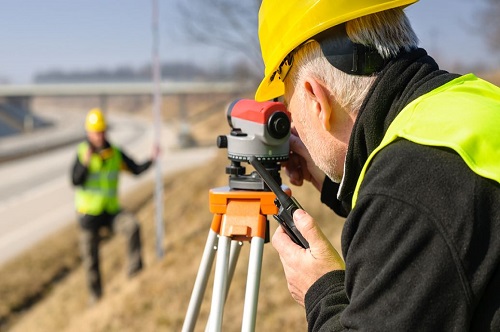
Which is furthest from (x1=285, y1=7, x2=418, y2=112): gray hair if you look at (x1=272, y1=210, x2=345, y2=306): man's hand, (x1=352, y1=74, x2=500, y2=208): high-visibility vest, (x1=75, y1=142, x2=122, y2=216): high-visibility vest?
(x1=75, y1=142, x2=122, y2=216): high-visibility vest

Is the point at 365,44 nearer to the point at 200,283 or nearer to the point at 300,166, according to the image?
the point at 300,166

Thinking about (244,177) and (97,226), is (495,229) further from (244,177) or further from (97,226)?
(97,226)

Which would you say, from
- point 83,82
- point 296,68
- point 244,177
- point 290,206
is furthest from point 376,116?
point 83,82

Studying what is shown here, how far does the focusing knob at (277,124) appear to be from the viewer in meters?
2.01

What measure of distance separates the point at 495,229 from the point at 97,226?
21.9ft

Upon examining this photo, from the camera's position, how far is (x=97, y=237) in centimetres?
743

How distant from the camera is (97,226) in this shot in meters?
7.40

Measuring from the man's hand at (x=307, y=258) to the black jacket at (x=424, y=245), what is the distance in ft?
0.74

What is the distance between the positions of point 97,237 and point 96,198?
458mm

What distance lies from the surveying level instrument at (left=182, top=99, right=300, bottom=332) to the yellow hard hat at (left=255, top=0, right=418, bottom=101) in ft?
1.15

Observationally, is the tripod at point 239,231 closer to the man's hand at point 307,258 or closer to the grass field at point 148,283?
the man's hand at point 307,258

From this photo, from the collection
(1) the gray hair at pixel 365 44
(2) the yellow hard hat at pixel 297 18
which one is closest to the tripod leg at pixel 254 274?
(2) the yellow hard hat at pixel 297 18

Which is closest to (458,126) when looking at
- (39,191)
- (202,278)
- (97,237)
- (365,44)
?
(365,44)

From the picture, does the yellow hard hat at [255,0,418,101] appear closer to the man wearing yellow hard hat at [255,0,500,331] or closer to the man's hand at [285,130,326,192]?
the man wearing yellow hard hat at [255,0,500,331]
